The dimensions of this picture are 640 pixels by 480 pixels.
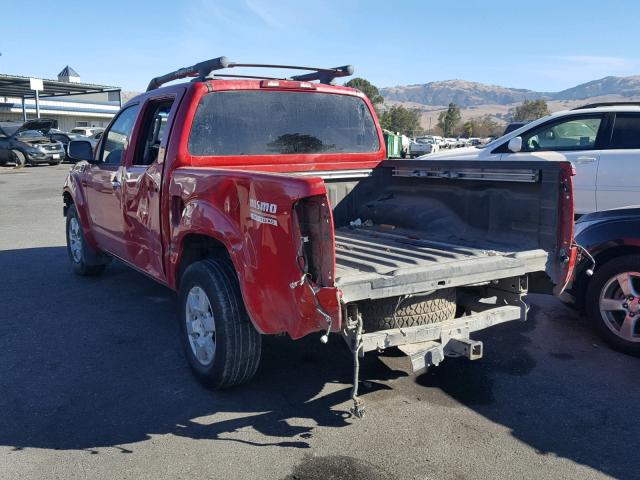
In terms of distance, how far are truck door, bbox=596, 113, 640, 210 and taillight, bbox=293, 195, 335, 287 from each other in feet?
18.3

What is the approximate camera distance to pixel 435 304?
3.62 metres

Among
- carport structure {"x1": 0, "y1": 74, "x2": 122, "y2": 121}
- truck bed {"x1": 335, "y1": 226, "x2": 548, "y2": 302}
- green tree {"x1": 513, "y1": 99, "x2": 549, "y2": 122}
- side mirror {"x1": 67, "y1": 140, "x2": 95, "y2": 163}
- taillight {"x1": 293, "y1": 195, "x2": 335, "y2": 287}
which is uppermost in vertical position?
green tree {"x1": 513, "y1": 99, "x2": 549, "y2": 122}

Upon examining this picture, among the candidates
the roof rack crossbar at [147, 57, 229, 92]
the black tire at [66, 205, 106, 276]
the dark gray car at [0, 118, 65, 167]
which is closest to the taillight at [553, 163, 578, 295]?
the roof rack crossbar at [147, 57, 229, 92]

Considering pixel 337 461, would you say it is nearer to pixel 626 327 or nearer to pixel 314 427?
pixel 314 427

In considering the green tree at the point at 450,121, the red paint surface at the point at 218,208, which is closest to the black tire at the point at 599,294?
the red paint surface at the point at 218,208

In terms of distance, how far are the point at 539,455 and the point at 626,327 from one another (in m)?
1.80

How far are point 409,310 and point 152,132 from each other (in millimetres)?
2864

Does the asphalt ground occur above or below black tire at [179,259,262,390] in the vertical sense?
below

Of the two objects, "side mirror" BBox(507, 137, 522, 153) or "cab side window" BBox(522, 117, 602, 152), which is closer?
"side mirror" BBox(507, 137, 522, 153)

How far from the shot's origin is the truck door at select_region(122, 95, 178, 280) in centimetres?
451

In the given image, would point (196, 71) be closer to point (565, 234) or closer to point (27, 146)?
point (565, 234)

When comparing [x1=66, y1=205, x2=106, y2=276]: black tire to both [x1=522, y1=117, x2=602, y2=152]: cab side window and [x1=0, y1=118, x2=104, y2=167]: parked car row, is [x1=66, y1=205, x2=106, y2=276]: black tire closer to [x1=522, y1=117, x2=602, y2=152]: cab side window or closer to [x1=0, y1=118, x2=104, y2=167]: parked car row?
[x1=522, y1=117, x2=602, y2=152]: cab side window

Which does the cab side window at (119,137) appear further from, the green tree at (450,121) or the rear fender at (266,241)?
the green tree at (450,121)

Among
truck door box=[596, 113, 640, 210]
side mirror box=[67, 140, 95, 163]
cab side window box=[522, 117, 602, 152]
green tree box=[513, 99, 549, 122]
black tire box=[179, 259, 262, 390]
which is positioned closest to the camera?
black tire box=[179, 259, 262, 390]
